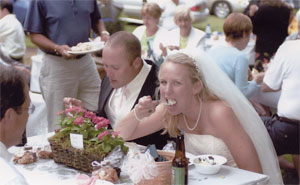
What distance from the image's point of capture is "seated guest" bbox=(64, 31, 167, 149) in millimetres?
3443

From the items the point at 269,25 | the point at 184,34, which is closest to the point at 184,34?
the point at 184,34

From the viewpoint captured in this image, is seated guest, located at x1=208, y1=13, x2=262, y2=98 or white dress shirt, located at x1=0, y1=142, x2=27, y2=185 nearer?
white dress shirt, located at x1=0, y1=142, x2=27, y2=185

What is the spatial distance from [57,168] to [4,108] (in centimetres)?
113

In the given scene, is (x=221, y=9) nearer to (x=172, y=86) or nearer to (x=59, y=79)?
(x=59, y=79)

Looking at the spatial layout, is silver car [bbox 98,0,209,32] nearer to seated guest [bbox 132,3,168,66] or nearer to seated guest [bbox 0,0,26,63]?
seated guest [bbox 0,0,26,63]

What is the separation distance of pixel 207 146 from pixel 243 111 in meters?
0.32

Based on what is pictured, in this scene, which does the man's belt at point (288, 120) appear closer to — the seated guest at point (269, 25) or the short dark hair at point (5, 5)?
the seated guest at point (269, 25)

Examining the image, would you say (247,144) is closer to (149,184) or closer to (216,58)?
(149,184)

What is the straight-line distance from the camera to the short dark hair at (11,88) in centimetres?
173

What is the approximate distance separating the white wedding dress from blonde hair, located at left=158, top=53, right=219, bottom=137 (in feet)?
0.37

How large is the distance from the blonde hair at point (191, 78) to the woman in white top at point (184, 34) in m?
3.11

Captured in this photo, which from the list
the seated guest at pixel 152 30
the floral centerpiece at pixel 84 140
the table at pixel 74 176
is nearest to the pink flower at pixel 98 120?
the floral centerpiece at pixel 84 140

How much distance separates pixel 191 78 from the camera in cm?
297

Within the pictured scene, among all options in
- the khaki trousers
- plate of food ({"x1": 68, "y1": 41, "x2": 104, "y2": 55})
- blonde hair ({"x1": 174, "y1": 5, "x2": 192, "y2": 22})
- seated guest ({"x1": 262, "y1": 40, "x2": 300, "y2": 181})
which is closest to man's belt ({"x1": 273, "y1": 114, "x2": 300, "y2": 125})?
seated guest ({"x1": 262, "y1": 40, "x2": 300, "y2": 181})
